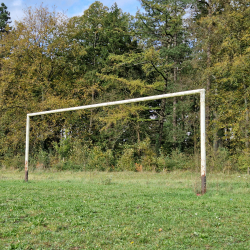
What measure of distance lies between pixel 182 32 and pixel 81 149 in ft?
40.1

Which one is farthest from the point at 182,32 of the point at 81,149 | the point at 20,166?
the point at 20,166

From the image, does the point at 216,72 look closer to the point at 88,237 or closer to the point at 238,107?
the point at 238,107

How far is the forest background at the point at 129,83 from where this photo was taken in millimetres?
17562

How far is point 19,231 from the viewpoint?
4.69 metres

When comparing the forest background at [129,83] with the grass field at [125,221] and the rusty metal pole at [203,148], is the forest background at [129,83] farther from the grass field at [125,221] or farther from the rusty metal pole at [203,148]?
the grass field at [125,221]

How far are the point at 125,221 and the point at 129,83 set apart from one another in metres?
17.3

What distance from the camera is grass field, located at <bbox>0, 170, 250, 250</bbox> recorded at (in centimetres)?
413

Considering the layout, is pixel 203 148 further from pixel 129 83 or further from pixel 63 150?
pixel 129 83

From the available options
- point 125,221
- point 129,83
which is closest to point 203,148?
point 125,221

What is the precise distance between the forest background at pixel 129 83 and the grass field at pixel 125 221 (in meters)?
8.84

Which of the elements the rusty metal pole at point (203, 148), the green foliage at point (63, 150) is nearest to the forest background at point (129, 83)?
the green foliage at point (63, 150)

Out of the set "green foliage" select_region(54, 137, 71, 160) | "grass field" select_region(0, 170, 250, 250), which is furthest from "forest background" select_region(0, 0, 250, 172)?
"grass field" select_region(0, 170, 250, 250)

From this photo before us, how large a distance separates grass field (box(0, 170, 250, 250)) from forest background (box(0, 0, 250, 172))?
8845 millimetres

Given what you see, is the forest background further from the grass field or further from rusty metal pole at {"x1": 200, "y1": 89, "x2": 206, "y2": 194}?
the grass field
